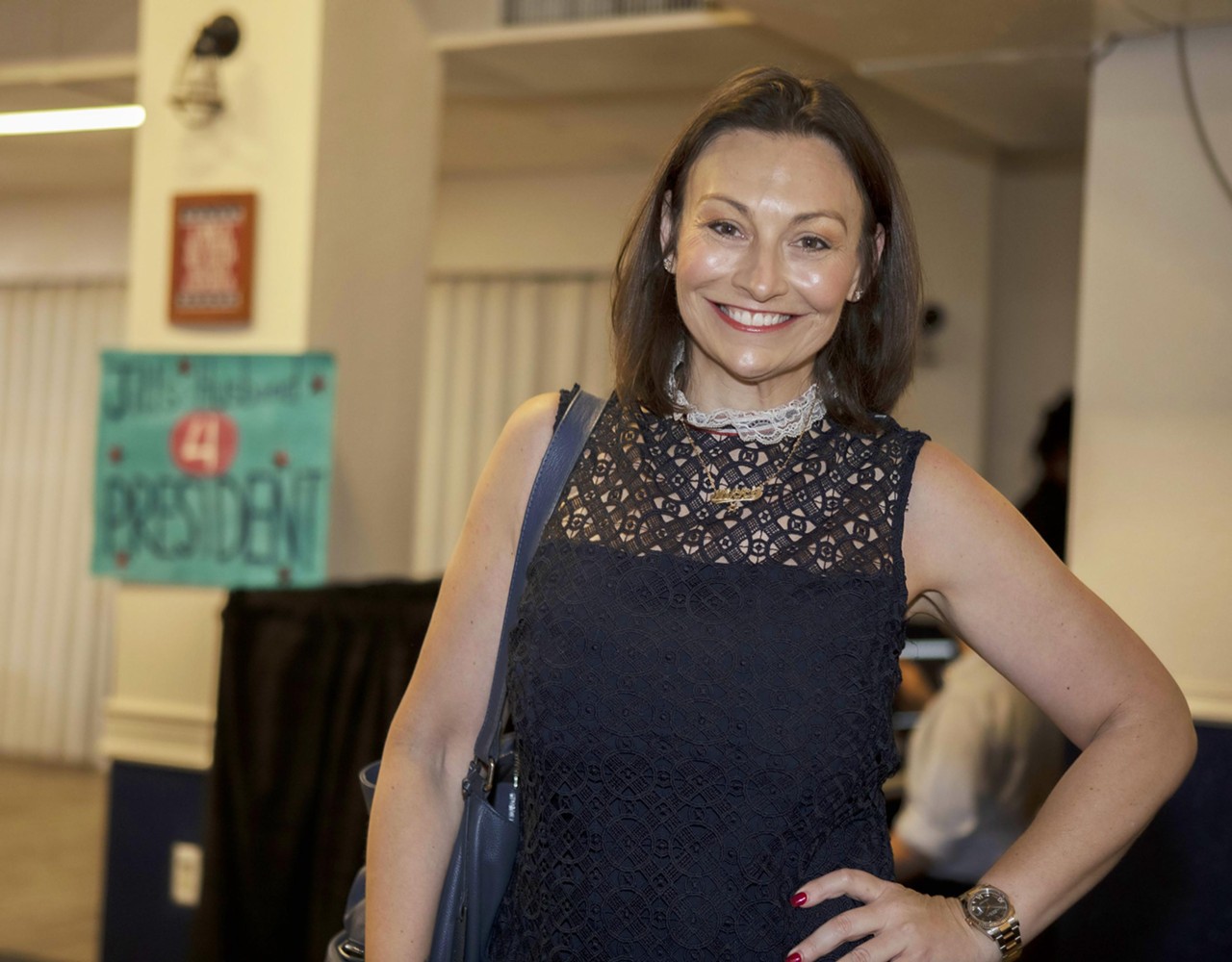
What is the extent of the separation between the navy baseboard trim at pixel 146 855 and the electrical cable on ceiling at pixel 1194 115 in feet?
8.76

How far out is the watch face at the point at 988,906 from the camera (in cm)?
133

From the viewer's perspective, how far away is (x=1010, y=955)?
134 centimetres

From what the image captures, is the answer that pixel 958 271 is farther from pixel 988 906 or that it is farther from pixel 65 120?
pixel 988 906

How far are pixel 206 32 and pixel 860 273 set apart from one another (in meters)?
2.35

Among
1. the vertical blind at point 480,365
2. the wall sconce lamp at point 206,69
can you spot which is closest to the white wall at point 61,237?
the wall sconce lamp at point 206,69

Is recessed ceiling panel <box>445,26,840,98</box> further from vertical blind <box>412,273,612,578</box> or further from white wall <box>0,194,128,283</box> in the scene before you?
vertical blind <box>412,273,612,578</box>

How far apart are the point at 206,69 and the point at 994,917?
2.75 m

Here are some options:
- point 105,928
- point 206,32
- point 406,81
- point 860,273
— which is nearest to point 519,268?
point 406,81

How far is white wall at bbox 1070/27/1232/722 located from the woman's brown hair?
1589 mm

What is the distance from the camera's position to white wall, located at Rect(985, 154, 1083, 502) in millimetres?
5477

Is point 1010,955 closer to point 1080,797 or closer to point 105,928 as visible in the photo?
point 1080,797

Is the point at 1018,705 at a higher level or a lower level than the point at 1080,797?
lower

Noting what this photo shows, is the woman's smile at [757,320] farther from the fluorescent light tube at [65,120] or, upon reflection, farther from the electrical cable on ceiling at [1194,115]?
the electrical cable on ceiling at [1194,115]

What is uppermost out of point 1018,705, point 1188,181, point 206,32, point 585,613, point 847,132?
point 206,32
